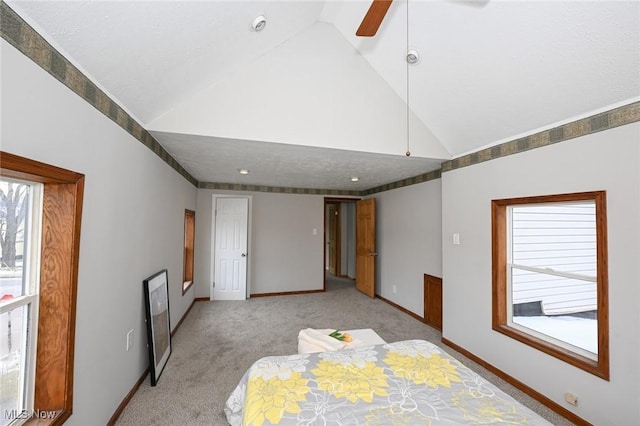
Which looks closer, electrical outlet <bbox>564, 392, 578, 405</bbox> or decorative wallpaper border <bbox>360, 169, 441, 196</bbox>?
electrical outlet <bbox>564, 392, 578, 405</bbox>

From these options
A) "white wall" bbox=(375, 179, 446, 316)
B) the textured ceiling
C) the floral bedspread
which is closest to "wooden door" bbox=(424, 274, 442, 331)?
"white wall" bbox=(375, 179, 446, 316)

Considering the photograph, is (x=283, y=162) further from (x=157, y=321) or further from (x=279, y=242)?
(x=279, y=242)

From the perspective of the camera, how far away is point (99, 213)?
1662mm

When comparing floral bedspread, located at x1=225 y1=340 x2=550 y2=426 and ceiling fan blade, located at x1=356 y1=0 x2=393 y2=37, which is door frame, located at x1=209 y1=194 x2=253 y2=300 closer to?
floral bedspread, located at x1=225 y1=340 x2=550 y2=426

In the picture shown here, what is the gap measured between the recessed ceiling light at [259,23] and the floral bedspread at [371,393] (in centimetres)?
239

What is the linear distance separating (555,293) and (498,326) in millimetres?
585

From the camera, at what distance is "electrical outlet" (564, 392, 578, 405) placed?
6.51ft

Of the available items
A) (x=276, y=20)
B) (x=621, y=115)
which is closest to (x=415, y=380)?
(x=621, y=115)

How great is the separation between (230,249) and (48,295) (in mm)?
3775

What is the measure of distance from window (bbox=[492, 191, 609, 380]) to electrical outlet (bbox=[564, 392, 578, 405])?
239mm

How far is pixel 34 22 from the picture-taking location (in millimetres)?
1110

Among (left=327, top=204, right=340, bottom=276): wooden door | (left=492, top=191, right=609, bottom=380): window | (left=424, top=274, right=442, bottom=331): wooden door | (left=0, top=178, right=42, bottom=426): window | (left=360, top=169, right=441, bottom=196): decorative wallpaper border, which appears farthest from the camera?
(left=327, top=204, right=340, bottom=276): wooden door

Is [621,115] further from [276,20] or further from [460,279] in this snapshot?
[276,20]

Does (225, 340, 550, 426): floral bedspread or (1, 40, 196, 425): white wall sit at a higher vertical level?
(1, 40, 196, 425): white wall
